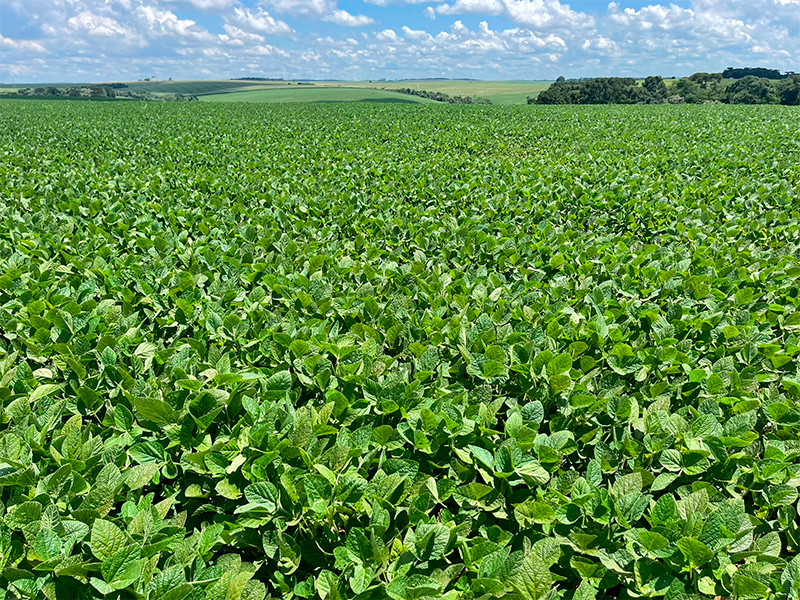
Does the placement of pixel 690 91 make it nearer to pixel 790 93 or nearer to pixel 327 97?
pixel 790 93

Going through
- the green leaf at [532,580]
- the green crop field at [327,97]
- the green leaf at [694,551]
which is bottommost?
the green leaf at [532,580]

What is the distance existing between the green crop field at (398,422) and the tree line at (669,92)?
67.8 metres

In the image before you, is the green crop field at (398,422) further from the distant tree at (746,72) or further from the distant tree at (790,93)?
→ the distant tree at (746,72)

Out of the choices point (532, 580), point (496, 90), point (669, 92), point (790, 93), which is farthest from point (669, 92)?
point (532, 580)

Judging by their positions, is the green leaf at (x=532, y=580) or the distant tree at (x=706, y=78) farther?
the distant tree at (x=706, y=78)

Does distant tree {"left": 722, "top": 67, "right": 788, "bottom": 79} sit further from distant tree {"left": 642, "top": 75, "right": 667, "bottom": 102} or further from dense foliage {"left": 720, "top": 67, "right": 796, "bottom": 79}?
distant tree {"left": 642, "top": 75, "right": 667, "bottom": 102}

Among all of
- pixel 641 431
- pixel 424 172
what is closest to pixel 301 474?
pixel 641 431

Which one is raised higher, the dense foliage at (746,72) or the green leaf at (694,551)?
the dense foliage at (746,72)

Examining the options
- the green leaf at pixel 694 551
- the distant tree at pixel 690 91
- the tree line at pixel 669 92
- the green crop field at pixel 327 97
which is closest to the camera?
the green leaf at pixel 694 551

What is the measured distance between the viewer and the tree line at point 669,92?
5756 centimetres

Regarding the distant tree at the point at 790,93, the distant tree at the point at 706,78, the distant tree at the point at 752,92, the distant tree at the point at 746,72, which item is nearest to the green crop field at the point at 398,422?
the distant tree at the point at 752,92

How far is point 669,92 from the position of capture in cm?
6700

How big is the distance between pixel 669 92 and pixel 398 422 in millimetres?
80156

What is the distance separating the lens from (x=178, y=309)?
344cm
